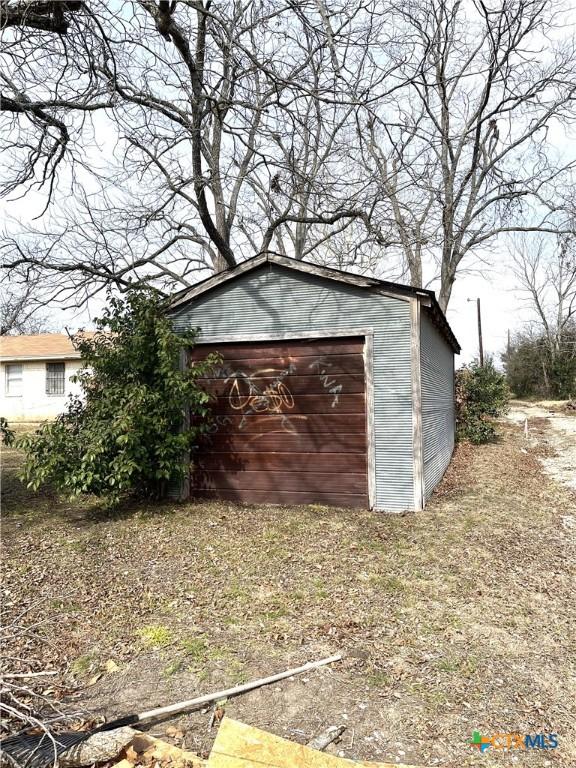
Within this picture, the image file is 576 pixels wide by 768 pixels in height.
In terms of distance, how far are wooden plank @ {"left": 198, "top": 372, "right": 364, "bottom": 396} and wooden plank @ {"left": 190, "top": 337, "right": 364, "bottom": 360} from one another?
0.95ft

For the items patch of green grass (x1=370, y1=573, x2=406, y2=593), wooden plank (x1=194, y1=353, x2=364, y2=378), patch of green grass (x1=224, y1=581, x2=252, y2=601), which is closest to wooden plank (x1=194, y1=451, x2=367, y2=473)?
wooden plank (x1=194, y1=353, x2=364, y2=378)

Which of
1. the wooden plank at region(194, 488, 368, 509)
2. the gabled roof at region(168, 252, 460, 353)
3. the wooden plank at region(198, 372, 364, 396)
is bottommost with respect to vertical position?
the wooden plank at region(194, 488, 368, 509)

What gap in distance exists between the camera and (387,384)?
6.10m

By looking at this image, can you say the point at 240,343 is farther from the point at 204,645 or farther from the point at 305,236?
the point at 305,236

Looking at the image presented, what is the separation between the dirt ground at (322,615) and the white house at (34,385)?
1275cm

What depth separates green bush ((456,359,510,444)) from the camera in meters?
13.0

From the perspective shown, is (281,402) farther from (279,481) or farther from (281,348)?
(279,481)

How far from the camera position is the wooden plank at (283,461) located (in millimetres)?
6242

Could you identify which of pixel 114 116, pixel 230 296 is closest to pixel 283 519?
pixel 230 296

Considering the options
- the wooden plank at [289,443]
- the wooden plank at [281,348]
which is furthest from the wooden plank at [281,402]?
the wooden plank at [281,348]

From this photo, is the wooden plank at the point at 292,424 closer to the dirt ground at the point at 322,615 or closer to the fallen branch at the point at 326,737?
the dirt ground at the point at 322,615

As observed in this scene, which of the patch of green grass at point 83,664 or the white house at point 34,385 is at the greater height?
the white house at point 34,385

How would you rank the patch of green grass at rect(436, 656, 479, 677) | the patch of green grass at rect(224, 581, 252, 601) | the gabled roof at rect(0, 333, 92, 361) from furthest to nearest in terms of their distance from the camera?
the gabled roof at rect(0, 333, 92, 361) < the patch of green grass at rect(224, 581, 252, 601) < the patch of green grass at rect(436, 656, 479, 677)

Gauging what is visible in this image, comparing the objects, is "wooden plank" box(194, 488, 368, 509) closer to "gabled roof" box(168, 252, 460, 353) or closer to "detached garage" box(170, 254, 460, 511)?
"detached garage" box(170, 254, 460, 511)
